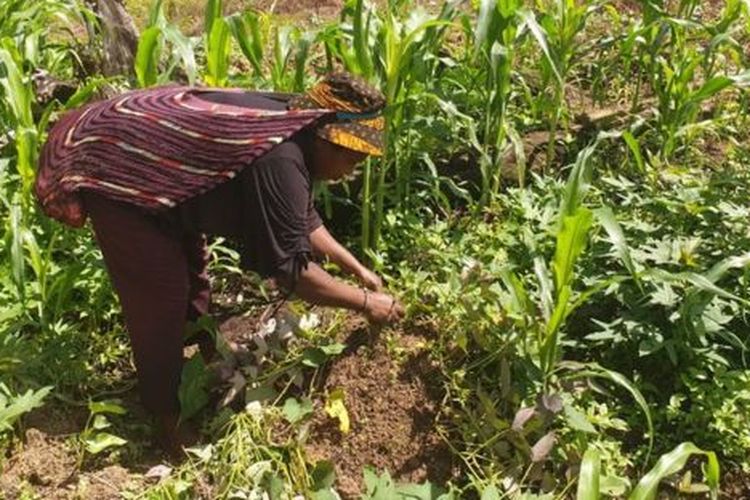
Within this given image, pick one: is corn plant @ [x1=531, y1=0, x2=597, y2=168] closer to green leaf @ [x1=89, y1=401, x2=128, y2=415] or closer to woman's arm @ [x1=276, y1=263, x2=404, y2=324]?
woman's arm @ [x1=276, y1=263, x2=404, y2=324]

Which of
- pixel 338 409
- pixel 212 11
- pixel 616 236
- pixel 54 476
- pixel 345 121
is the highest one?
pixel 212 11

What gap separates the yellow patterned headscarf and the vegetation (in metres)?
0.48

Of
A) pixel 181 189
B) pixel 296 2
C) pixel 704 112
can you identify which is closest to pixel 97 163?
pixel 181 189

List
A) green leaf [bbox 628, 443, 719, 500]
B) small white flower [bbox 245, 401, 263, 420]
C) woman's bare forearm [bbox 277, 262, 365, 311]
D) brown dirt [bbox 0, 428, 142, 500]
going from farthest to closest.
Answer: small white flower [bbox 245, 401, 263, 420], brown dirt [bbox 0, 428, 142, 500], woman's bare forearm [bbox 277, 262, 365, 311], green leaf [bbox 628, 443, 719, 500]

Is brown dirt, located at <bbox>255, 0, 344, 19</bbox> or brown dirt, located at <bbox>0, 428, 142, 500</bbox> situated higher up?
brown dirt, located at <bbox>255, 0, 344, 19</bbox>

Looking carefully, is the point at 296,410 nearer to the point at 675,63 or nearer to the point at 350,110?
the point at 350,110

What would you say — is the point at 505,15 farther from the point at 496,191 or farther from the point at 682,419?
the point at 682,419

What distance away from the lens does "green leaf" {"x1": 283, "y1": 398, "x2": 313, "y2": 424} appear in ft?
7.63

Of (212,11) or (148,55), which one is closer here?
(148,55)

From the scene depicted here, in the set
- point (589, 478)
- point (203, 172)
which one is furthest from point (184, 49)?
point (589, 478)

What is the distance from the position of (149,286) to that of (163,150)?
405mm

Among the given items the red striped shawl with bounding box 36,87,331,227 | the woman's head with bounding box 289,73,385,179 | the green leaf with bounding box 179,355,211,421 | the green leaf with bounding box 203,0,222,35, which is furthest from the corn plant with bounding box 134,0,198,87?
the green leaf with bounding box 179,355,211,421

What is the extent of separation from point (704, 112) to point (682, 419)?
2.01m

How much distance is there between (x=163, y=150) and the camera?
2.10 metres
